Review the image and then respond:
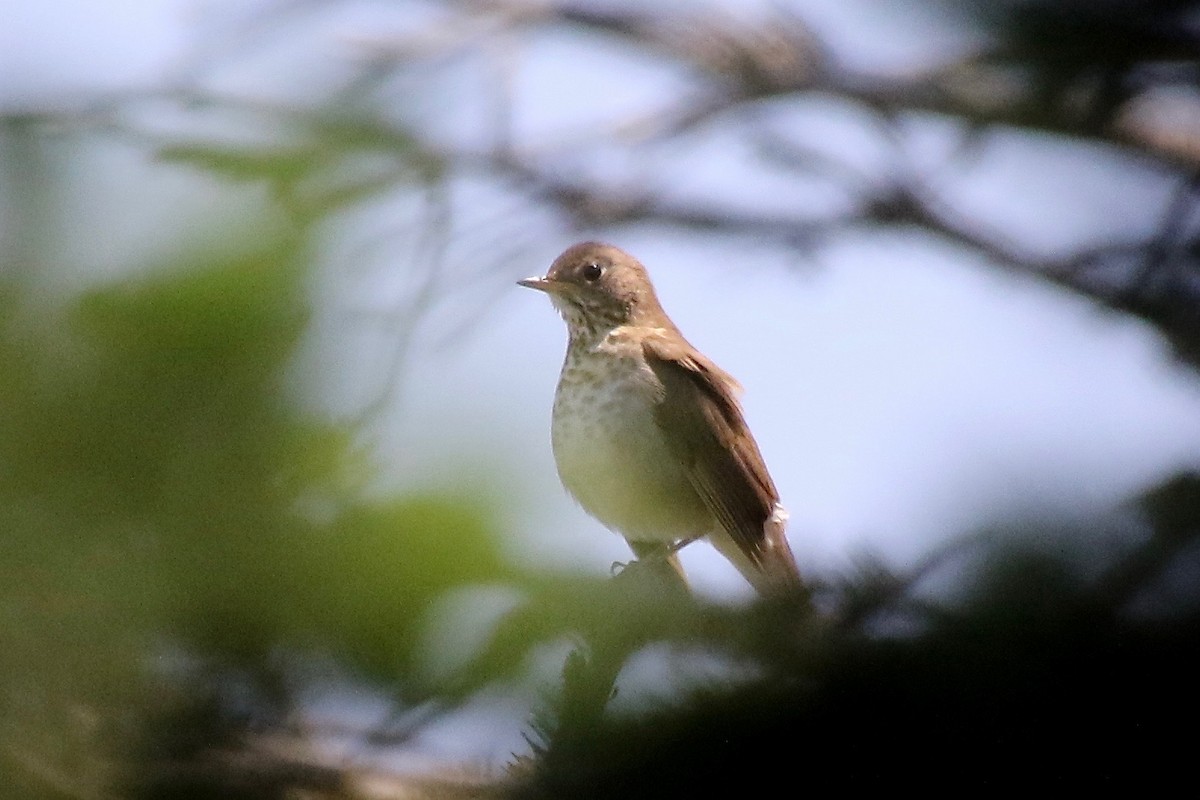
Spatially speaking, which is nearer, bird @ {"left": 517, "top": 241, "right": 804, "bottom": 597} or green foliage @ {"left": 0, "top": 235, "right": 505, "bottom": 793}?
green foliage @ {"left": 0, "top": 235, "right": 505, "bottom": 793}

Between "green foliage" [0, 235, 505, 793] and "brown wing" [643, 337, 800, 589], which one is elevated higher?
"brown wing" [643, 337, 800, 589]

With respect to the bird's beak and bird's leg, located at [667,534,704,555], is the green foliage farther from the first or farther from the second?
the bird's beak

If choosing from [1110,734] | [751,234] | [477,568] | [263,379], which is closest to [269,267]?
[263,379]

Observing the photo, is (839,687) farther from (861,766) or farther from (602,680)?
(602,680)

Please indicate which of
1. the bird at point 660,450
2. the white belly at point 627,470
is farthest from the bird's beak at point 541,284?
the white belly at point 627,470

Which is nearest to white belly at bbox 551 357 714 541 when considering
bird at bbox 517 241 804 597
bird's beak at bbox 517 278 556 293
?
bird at bbox 517 241 804 597

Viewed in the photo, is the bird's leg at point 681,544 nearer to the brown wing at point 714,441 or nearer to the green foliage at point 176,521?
the brown wing at point 714,441

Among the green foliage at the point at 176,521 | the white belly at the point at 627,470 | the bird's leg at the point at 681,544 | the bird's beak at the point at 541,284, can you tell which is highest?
the bird's beak at the point at 541,284
